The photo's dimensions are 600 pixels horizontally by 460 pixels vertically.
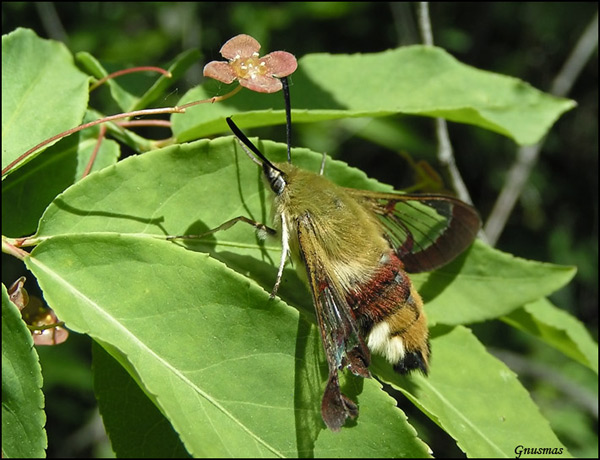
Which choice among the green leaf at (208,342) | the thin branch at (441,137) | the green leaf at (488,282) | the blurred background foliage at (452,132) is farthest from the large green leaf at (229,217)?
the blurred background foliage at (452,132)

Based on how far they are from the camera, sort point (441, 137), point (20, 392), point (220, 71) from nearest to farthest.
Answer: point (20, 392), point (220, 71), point (441, 137)

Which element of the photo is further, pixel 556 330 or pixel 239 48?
pixel 556 330

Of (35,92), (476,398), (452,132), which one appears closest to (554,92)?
(452,132)

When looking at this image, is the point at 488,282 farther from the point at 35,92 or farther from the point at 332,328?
the point at 35,92

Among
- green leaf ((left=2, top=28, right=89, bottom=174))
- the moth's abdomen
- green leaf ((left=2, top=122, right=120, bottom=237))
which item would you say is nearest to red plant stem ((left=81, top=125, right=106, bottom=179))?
green leaf ((left=2, top=122, right=120, bottom=237))

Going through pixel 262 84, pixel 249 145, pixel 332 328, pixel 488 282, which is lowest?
pixel 488 282

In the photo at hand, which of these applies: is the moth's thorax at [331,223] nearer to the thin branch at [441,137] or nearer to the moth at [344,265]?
the moth at [344,265]
